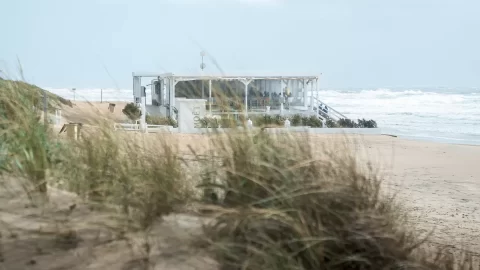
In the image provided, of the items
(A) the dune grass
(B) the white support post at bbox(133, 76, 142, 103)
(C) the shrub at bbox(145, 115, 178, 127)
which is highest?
(B) the white support post at bbox(133, 76, 142, 103)

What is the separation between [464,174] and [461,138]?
1309 centimetres

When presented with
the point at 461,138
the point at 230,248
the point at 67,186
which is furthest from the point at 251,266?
the point at 461,138

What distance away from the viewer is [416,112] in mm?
41031

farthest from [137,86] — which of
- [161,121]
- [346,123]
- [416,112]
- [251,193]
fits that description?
[251,193]

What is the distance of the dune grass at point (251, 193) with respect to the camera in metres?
2.54

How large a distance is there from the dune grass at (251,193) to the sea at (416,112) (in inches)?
688

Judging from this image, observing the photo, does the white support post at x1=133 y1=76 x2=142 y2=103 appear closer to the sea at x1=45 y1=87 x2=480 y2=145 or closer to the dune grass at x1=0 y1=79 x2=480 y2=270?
the sea at x1=45 y1=87 x2=480 y2=145

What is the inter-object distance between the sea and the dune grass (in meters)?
17.5

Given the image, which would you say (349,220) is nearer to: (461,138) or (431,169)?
(431,169)

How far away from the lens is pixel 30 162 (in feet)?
11.3

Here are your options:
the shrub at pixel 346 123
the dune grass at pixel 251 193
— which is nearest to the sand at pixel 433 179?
the dune grass at pixel 251 193

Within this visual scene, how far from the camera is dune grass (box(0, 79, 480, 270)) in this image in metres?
2.54

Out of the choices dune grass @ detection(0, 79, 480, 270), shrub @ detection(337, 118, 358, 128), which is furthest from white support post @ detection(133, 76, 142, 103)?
dune grass @ detection(0, 79, 480, 270)

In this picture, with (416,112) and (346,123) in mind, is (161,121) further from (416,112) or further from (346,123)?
(416,112)
